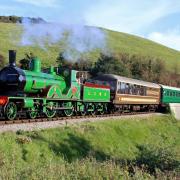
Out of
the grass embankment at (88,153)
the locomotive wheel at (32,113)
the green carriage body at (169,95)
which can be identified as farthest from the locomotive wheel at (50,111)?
the green carriage body at (169,95)

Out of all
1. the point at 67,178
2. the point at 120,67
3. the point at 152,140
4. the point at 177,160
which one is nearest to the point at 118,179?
the point at 67,178

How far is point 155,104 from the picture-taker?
39656 mm

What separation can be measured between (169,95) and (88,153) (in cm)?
2798

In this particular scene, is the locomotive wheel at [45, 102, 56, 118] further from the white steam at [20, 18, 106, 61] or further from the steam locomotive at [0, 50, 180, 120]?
the white steam at [20, 18, 106, 61]

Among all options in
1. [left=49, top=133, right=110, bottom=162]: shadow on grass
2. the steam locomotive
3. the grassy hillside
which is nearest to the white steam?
the steam locomotive

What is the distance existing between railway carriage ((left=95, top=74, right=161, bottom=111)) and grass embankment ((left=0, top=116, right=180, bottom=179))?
13.6ft

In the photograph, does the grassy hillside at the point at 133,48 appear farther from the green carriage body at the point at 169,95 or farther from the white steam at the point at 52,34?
the white steam at the point at 52,34

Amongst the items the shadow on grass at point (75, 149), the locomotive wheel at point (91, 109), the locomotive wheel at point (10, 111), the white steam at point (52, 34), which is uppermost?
the white steam at point (52, 34)

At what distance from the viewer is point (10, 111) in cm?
1872

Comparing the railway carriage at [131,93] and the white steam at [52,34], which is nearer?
the white steam at [52,34]

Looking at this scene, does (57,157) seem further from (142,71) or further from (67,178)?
(142,71)

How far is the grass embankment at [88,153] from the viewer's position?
9.90m

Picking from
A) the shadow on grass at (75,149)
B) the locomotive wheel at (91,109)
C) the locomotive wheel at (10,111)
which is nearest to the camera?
the shadow on grass at (75,149)

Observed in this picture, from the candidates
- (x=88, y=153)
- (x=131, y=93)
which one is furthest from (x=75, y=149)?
(x=131, y=93)
